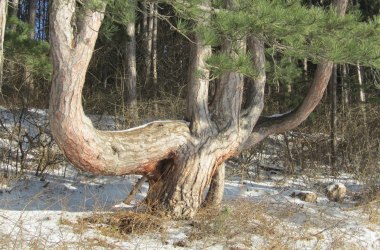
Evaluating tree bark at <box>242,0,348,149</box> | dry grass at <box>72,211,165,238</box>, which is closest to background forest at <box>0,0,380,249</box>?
dry grass at <box>72,211,165,238</box>

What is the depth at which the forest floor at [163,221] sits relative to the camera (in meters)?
5.36

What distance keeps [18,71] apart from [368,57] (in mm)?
7085

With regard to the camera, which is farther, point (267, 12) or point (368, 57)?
point (368, 57)

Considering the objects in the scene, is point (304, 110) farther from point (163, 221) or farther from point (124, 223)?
point (124, 223)

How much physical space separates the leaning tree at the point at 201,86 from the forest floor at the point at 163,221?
0.48 metres

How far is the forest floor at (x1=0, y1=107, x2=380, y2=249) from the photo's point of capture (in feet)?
17.6

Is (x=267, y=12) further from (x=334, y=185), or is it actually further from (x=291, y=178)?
(x=291, y=178)

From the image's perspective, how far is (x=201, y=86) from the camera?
639 centimetres

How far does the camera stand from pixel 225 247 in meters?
5.35

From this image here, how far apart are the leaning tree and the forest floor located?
18.8 inches

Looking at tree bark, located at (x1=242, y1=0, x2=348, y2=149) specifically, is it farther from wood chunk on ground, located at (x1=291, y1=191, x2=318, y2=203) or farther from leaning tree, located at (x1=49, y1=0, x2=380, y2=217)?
wood chunk on ground, located at (x1=291, y1=191, x2=318, y2=203)

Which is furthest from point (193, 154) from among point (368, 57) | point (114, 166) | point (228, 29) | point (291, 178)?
point (291, 178)

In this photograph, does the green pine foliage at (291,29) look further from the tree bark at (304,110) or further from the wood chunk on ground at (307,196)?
the wood chunk on ground at (307,196)

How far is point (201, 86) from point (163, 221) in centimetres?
165
